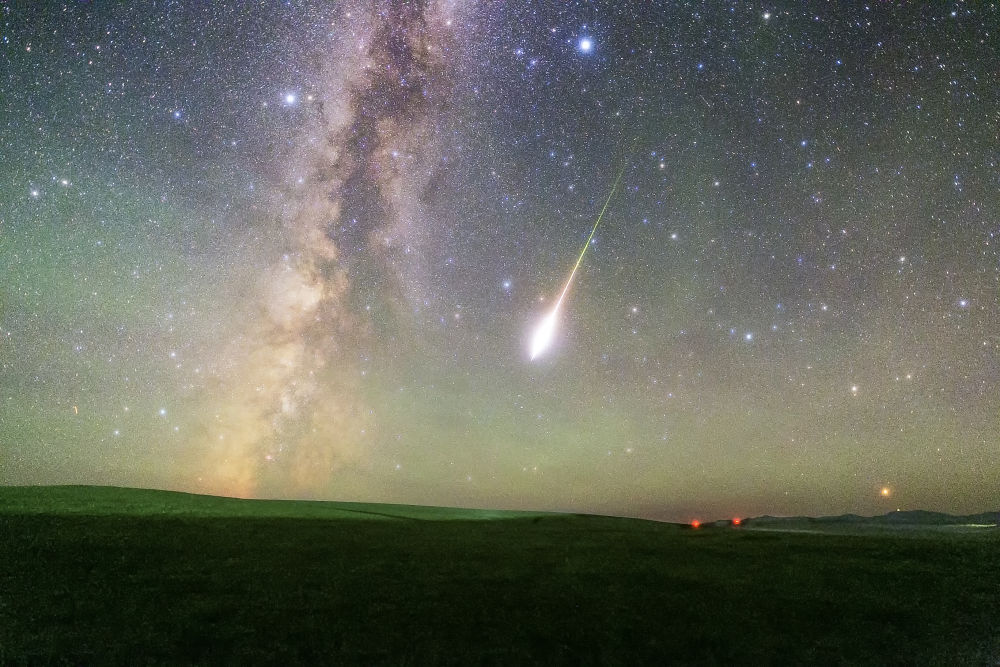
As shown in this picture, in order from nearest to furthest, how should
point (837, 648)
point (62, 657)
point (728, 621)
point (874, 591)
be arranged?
point (62, 657) → point (837, 648) → point (728, 621) → point (874, 591)

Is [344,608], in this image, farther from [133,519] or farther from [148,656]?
[133,519]

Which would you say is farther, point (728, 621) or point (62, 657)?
point (728, 621)

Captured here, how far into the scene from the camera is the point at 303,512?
3884 centimetres

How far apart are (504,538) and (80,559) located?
1620cm

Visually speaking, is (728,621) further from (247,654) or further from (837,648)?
(247,654)

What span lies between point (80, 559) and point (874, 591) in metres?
24.7

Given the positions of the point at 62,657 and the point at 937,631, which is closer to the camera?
the point at 62,657

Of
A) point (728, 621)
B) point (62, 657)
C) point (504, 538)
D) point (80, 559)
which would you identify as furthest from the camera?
point (504, 538)

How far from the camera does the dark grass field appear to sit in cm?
1217

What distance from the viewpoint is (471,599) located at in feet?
50.2

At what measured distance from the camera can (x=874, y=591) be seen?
57.6 ft

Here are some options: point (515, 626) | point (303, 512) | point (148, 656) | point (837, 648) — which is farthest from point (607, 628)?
point (303, 512)

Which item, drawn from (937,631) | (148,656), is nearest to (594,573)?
(937,631)

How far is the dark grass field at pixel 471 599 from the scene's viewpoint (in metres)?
12.2
